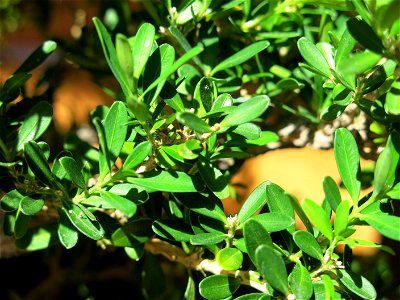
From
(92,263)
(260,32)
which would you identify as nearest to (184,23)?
(260,32)

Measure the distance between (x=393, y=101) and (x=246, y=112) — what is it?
0.54ft

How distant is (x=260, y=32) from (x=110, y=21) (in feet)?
1.05

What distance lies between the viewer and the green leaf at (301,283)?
0.47 m

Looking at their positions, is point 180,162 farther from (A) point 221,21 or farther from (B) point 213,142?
(A) point 221,21

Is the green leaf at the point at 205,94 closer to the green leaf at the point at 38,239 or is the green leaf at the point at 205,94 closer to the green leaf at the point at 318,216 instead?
the green leaf at the point at 318,216

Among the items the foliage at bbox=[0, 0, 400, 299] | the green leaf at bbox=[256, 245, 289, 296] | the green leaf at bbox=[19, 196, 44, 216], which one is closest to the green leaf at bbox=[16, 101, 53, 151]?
the foliage at bbox=[0, 0, 400, 299]

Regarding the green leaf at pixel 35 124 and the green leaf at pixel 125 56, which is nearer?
the green leaf at pixel 125 56

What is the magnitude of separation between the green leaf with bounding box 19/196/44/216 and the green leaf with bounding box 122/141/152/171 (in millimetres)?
103

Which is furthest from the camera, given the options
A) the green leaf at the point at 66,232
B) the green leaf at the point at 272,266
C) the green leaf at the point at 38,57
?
the green leaf at the point at 38,57

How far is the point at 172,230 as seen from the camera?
556mm

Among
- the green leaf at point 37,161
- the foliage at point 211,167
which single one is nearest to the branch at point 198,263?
the foliage at point 211,167

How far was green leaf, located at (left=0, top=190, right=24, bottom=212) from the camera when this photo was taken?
0.52 meters

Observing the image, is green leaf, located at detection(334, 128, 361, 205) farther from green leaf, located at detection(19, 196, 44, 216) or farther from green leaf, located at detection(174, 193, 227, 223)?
green leaf, located at detection(19, 196, 44, 216)

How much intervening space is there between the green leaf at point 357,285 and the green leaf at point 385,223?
0.24 feet
